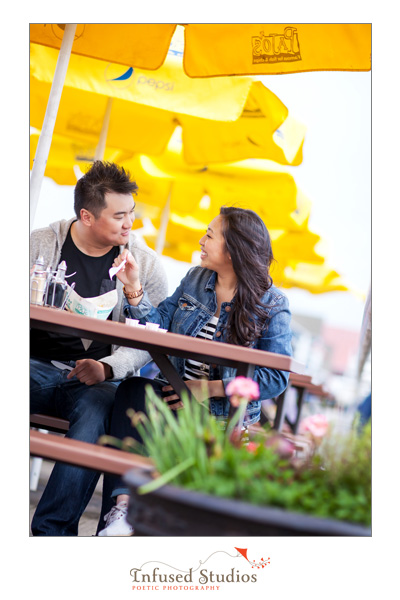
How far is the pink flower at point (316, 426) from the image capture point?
1622 mm

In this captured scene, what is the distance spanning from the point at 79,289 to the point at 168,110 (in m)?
1.76

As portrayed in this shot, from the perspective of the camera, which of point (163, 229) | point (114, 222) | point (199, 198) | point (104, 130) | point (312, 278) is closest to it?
point (114, 222)

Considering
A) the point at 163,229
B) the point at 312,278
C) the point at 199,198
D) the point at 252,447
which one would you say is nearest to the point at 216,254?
the point at 252,447

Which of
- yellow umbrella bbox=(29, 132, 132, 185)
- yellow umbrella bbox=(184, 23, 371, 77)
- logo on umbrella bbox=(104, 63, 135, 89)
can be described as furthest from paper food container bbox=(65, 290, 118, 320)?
yellow umbrella bbox=(29, 132, 132, 185)

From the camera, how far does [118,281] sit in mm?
2592

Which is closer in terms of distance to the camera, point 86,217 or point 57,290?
point 57,290

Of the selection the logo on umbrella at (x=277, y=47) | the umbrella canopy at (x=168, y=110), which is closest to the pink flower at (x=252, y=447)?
the logo on umbrella at (x=277, y=47)

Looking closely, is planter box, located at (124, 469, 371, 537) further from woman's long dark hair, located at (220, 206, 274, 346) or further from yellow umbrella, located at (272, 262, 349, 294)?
yellow umbrella, located at (272, 262, 349, 294)

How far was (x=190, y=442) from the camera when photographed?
155cm

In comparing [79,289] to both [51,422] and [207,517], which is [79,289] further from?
[207,517]

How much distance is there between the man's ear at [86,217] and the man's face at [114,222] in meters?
0.01

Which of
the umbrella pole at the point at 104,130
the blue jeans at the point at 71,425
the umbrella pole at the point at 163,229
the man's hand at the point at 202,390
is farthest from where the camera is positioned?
the umbrella pole at the point at 163,229

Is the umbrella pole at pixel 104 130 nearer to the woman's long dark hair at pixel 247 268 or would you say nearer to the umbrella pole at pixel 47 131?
the umbrella pole at pixel 47 131
